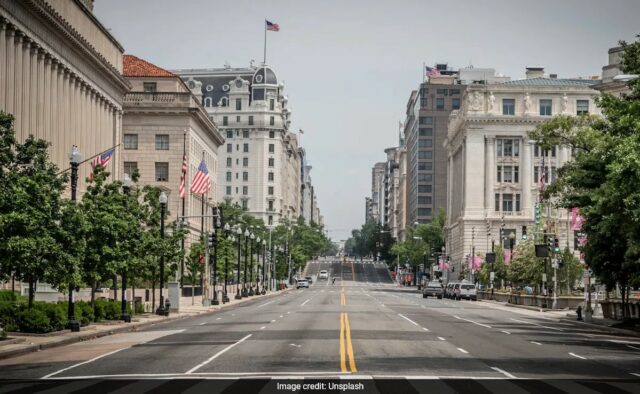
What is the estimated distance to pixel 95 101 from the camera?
9212cm

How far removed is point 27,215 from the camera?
1379 inches

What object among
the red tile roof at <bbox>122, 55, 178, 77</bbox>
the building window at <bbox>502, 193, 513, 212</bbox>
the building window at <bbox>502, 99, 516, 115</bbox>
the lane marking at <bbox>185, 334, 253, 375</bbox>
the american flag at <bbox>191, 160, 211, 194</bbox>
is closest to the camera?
the lane marking at <bbox>185, 334, 253, 375</bbox>

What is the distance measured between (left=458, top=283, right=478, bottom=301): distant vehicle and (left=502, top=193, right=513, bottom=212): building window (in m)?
48.2

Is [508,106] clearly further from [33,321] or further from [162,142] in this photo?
[33,321]

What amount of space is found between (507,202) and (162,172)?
211 ft

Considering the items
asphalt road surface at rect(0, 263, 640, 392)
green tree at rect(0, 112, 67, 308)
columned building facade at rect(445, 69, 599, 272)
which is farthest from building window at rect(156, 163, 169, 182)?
green tree at rect(0, 112, 67, 308)

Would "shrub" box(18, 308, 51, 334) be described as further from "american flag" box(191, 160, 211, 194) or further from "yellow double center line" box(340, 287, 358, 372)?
"american flag" box(191, 160, 211, 194)

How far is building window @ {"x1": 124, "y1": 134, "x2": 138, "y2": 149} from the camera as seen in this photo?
11708 centimetres

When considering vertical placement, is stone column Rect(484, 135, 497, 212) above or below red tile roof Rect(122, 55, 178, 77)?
below

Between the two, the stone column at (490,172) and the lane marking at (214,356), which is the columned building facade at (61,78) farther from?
the stone column at (490,172)

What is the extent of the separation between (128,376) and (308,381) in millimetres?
4533

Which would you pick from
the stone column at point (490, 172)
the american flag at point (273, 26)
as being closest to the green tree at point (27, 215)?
the stone column at point (490, 172)

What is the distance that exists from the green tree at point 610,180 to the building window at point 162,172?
63224mm

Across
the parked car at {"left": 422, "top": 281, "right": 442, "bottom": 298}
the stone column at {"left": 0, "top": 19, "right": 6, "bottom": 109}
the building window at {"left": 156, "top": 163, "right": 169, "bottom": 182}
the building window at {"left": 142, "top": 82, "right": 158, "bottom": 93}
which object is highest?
the building window at {"left": 142, "top": 82, "right": 158, "bottom": 93}
